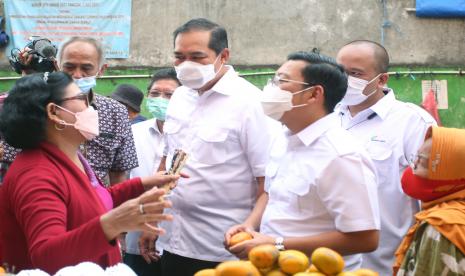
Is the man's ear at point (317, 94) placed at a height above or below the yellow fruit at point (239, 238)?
above

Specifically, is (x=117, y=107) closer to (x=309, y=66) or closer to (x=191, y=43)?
(x=191, y=43)

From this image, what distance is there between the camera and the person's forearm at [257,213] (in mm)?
3155

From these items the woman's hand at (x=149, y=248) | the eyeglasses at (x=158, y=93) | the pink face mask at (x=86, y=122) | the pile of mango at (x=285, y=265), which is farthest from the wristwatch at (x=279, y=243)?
the eyeglasses at (x=158, y=93)

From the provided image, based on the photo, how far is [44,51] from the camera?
12.9 ft

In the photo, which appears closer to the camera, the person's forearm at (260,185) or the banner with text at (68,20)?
the person's forearm at (260,185)

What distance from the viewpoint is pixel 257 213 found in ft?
10.6

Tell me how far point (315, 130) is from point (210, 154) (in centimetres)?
79

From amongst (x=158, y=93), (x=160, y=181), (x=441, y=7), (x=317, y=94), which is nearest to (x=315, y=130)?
(x=317, y=94)

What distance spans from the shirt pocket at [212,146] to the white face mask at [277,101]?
1.39ft

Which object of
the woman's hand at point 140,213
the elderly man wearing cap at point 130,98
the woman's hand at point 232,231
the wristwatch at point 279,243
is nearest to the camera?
the woman's hand at point 140,213

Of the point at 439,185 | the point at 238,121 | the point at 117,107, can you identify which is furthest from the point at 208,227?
the point at 439,185

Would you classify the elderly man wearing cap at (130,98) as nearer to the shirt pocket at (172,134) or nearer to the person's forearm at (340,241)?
the shirt pocket at (172,134)

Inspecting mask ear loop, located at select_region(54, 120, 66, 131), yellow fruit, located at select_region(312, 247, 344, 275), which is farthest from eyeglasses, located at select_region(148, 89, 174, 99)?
yellow fruit, located at select_region(312, 247, 344, 275)

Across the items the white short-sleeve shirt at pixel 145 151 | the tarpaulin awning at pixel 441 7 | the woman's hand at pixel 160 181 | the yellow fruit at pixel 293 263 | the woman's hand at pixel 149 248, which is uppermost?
the tarpaulin awning at pixel 441 7
